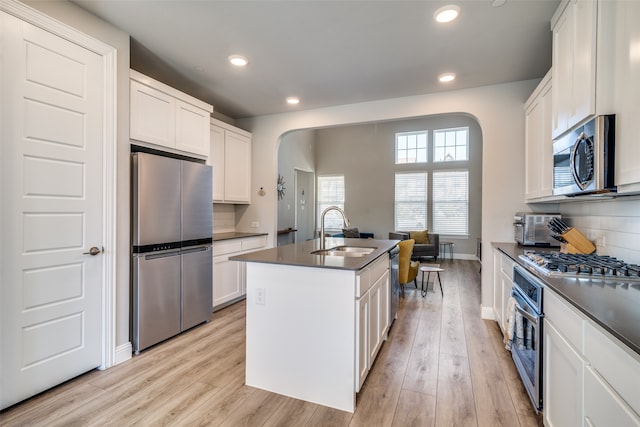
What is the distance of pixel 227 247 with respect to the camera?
380cm

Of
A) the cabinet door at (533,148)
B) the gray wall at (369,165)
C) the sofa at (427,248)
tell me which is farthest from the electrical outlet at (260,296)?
the gray wall at (369,165)

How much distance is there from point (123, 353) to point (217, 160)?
2393mm

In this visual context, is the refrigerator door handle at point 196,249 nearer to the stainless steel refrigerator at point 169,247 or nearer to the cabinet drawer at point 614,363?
the stainless steel refrigerator at point 169,247

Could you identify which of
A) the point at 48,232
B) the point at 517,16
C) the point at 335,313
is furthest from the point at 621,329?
the point at 48,232

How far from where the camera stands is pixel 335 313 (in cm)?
193

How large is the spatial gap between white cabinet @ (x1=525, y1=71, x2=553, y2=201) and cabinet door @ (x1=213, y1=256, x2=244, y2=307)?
10.8ft

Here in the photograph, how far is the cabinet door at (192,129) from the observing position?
123 inches

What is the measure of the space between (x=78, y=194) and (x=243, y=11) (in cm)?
175

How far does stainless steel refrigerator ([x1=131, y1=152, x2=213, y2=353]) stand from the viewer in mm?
2613

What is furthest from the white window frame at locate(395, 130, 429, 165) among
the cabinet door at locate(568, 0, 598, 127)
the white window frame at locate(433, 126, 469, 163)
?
the cabinet door at locate(568, 0, 598, 127)

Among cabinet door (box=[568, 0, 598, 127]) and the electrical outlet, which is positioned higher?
cabinet door (box=[568, 0, 598, 127])

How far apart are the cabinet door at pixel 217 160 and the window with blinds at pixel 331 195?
510 centimetres

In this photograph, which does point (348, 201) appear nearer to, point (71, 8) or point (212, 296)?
point (212, 296)

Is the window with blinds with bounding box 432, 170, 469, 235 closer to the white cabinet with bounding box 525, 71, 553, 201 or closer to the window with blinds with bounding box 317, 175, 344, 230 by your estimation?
the window with blinds with bounding box 317, 175, 344, 230
